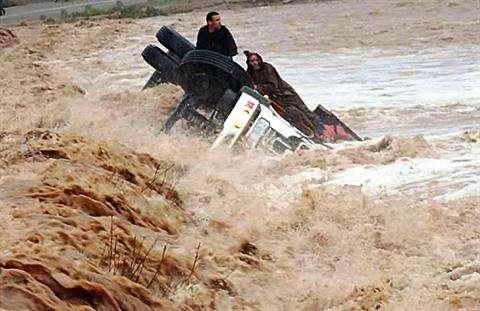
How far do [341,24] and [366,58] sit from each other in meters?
5.94

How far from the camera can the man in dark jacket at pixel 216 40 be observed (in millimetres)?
14133

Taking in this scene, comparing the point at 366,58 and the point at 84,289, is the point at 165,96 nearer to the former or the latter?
the point at 366,58

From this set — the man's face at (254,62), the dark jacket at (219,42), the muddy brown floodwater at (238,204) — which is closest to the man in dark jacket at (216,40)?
the dark jacket at (219,42)

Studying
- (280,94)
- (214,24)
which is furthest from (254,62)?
(214,24)

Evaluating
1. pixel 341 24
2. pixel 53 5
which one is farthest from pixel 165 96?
pixel 53 5

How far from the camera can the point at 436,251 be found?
8.84 meters

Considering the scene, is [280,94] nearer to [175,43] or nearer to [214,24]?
[214,24]

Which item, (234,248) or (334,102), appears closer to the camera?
(234,248)

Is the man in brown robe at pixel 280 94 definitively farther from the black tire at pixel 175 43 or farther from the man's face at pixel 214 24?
the black tire at pixel 175 43

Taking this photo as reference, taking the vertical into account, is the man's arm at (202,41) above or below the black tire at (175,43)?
above

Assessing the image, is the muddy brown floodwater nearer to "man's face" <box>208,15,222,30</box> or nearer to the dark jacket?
the dark jacket

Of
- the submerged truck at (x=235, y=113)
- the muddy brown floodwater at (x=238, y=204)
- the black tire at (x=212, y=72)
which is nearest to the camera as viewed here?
the muddy brown floodwater at (x=238, y=204)

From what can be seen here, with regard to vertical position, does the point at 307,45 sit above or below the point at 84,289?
below

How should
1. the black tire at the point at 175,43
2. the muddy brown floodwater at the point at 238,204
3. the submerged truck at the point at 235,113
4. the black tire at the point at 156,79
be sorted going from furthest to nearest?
the black tire at the point at 156,79 < the black tire at the point at 175,43 < the submerged truck at the point at 235,113 < the muddy brown floodwater at the point at 238,204
